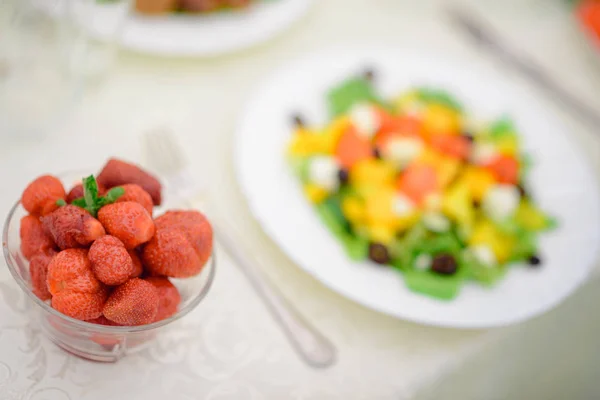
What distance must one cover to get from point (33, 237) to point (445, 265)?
56 centimetres

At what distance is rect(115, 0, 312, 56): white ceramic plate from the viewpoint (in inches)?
42.4

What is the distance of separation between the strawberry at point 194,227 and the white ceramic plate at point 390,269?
20 centimetres

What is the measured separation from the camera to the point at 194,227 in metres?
0.63

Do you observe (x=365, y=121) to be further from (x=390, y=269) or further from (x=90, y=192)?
(x=90, y=192)

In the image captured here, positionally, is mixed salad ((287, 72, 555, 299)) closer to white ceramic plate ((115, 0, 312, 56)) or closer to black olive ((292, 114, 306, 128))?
black olive ((292, 114, 306, 128))

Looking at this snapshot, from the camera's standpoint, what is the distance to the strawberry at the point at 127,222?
58 centimetres

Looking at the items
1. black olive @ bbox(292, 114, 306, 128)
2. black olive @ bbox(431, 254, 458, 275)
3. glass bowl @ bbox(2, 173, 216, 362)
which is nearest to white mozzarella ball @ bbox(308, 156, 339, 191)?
black olive @ bbox(292, 114, 306, 128)

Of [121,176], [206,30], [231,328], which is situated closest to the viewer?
[121,176]

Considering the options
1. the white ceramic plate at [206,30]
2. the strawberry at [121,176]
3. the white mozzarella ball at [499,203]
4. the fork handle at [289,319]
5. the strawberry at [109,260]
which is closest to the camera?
the strawberry at [109,260]

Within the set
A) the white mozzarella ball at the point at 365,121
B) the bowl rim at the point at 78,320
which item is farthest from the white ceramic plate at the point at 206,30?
the bowl rim at the point at 78,320

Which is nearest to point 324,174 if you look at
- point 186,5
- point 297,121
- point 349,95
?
point 297,121

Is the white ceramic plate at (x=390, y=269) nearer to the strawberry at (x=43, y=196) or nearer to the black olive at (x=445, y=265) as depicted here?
the black olive at (x=445, y=265)

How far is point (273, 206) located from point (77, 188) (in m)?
0.33

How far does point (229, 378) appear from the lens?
0.74m
